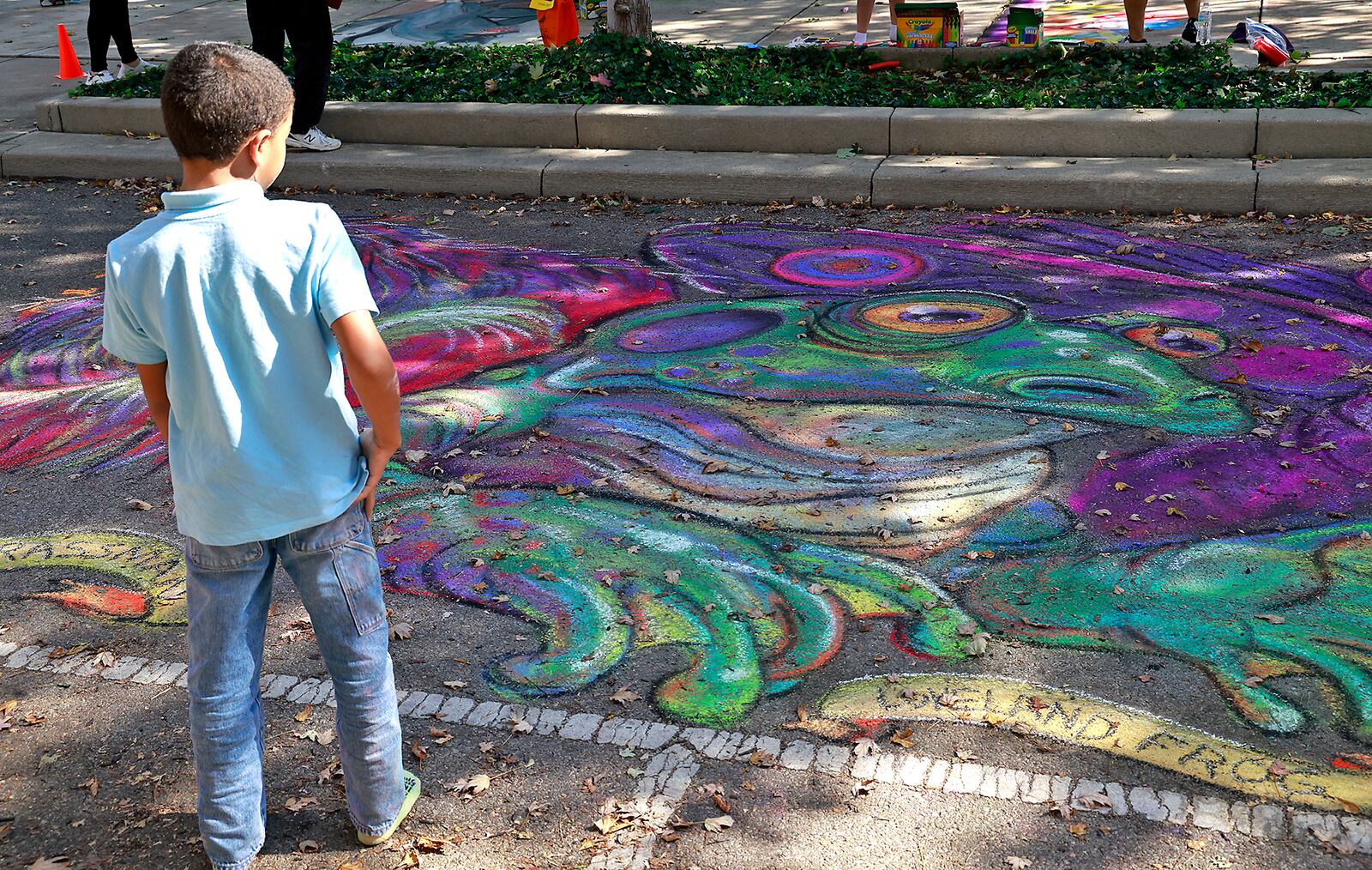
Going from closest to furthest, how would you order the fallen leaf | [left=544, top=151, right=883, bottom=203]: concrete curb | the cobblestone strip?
the cobblestone strip < the fallen leaf < [left=544, top=151, right=883, bottom=203]: concrete curb

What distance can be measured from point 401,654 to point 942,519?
174 centimetres

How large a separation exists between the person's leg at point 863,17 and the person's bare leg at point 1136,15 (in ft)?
6.15

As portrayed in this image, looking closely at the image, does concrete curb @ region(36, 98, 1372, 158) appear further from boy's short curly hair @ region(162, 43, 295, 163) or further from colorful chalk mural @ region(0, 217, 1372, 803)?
boy's short curly hair @ region(162, 43, 295, 163)

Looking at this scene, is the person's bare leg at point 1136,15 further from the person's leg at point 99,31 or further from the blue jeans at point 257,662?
the blue jeans at point 257,662

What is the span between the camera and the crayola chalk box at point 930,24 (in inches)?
366

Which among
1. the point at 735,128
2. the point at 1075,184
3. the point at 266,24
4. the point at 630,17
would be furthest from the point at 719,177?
the point at 266,24

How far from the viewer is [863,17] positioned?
970cm

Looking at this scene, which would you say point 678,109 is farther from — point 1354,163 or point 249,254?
point 249,254

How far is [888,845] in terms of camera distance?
2.72 meters

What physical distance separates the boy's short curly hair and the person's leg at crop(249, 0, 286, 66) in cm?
623

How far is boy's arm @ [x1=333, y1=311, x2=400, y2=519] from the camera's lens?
7.48ft

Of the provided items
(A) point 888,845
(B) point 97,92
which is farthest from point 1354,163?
(B) point 97,92

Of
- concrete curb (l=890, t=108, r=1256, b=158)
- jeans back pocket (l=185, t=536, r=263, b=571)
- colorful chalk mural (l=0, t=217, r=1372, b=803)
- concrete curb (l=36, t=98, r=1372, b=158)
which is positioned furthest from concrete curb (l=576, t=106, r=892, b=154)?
jeans back pocket (l=185, t=536, r=263, b=571)

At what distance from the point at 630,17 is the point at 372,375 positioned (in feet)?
24.4
